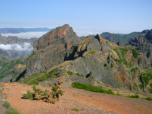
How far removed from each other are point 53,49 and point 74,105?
9215 cm

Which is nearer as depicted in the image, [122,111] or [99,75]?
[122,111]

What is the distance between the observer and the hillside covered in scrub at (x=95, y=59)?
67.9 m

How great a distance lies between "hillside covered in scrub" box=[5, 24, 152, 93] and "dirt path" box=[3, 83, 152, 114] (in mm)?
29813

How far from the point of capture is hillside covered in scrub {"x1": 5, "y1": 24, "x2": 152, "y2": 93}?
6788cm

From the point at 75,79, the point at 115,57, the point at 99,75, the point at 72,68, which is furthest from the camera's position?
the point at 115,57

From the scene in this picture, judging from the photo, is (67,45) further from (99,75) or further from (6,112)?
(6,112)


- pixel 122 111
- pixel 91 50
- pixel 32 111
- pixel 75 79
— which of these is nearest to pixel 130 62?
pixel 91 50

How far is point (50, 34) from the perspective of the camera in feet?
395

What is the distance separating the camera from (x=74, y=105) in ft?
61.7

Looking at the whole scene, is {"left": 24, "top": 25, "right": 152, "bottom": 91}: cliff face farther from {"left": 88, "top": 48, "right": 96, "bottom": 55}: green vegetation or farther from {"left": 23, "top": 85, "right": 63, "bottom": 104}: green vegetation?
{"left": 23, "top": 85, "right": 63, "bottom": 104}: green vegetation

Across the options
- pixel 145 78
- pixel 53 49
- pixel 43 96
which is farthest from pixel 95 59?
pixel 43 96

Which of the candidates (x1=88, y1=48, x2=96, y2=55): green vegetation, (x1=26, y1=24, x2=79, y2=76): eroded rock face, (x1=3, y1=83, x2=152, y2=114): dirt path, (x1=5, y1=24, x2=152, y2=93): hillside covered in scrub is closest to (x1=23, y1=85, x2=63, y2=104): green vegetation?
(x1=3, y1=83, x2=152, y2=114): dirt path

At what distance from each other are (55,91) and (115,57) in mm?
74477

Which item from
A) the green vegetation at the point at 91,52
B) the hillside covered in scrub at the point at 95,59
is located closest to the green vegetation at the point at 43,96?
the hillside covered in scrub at the point at 95,59
